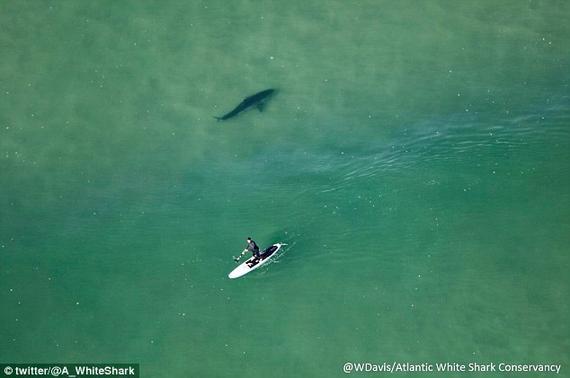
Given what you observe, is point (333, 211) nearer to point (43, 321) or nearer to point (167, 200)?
point (167, 200)

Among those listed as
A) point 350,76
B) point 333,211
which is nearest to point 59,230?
point 333,211

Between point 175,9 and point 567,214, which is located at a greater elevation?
point 175,9

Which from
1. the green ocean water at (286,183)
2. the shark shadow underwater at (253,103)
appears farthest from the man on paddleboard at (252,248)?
the shark shadow underwater at (253,103)

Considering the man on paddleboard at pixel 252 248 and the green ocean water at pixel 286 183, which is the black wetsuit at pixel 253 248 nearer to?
the man on paddleboard at pixel 252 248

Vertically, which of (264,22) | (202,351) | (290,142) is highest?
(264,22)

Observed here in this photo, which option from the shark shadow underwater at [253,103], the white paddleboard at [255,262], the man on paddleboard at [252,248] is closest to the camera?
the man on paddleboard at [252,248]
